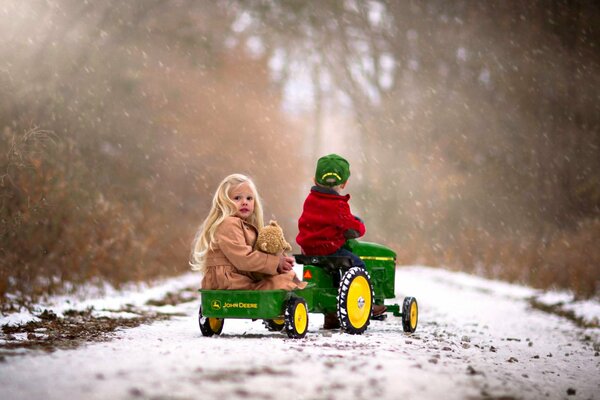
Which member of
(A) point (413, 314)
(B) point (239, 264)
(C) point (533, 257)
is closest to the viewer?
(B) point (239, 264)

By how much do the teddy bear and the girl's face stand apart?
0.38 metres

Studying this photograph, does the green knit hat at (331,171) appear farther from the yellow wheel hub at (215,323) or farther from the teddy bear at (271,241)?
the yellow wheel hub at (215,323)

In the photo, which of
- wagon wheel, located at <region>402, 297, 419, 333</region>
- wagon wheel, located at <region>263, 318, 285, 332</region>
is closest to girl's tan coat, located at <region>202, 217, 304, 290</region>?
wagon wheel, located at <region>263, 318, 285, 332</region>

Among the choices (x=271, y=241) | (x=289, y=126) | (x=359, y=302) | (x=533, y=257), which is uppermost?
(x=289, y=126)

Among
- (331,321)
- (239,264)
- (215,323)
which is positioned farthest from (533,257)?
(239,264)

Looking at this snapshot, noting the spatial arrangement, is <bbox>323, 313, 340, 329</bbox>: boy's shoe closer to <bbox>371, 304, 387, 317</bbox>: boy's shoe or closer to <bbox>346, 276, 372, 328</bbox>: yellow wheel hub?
<bbox>371, 304, 387, 317</bbox>: boy's shoe

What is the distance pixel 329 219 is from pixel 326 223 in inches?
2.4

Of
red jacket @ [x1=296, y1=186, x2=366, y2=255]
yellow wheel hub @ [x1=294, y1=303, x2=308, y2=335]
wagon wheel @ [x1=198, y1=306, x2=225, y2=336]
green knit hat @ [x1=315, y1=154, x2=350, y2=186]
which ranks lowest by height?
wagon wheel @ [x1=198, y1=306, x2=225, y2=336]

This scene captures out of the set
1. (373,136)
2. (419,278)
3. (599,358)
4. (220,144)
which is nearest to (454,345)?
(599,358)

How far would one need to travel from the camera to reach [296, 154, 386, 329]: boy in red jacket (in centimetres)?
796

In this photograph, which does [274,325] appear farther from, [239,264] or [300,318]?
[239,264]

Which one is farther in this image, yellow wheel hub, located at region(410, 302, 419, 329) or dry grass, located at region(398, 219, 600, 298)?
dry grass, located at region(398, 219, 600, 298)

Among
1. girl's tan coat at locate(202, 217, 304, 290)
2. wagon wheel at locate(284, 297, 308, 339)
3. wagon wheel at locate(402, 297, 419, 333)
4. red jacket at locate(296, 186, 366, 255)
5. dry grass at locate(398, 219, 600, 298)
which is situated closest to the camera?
wagon wheel at locate(284, 297, 308, 339)

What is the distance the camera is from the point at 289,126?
119ft
